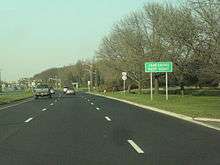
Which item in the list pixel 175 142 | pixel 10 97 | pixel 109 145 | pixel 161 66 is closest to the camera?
pixel 109 145

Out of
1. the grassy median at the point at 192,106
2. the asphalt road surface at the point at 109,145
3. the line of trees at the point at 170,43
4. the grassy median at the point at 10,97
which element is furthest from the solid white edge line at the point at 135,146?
the grassy median at the point at 10,97

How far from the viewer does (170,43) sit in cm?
4962

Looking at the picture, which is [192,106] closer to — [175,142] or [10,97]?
[175,142]

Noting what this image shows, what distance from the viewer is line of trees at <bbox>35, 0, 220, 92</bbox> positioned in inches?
1476

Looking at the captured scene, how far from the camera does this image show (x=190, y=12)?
40656 mm

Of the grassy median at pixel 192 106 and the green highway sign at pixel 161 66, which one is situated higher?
the green highway sign at pixel 161 66

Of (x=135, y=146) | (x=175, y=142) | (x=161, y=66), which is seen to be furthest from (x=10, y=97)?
(x=135, y=146)

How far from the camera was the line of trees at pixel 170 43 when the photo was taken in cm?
3750

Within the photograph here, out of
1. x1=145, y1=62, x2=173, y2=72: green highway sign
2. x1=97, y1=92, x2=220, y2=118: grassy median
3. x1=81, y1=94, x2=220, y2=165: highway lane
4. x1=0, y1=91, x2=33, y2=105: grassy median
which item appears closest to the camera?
x1=81, y1=94, x2=220, y2=165: highway lane

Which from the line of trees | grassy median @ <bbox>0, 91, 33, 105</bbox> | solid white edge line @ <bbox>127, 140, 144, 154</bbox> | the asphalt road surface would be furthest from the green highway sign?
solid white edge line @ <bbox>127, 140, 144, 154</bbox>

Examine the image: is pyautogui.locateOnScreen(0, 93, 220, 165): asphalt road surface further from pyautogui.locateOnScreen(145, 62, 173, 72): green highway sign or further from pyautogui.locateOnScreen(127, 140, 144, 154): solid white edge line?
pyautogui.locateOnScreen(145, 62, 173, 72): green highway sign

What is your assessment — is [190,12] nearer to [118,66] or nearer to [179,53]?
[179,53]

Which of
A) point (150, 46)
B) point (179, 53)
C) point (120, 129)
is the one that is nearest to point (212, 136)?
point (120, 129)

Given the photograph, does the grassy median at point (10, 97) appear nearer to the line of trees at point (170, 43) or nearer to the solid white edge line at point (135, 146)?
the line of trees at point (170, 43)
